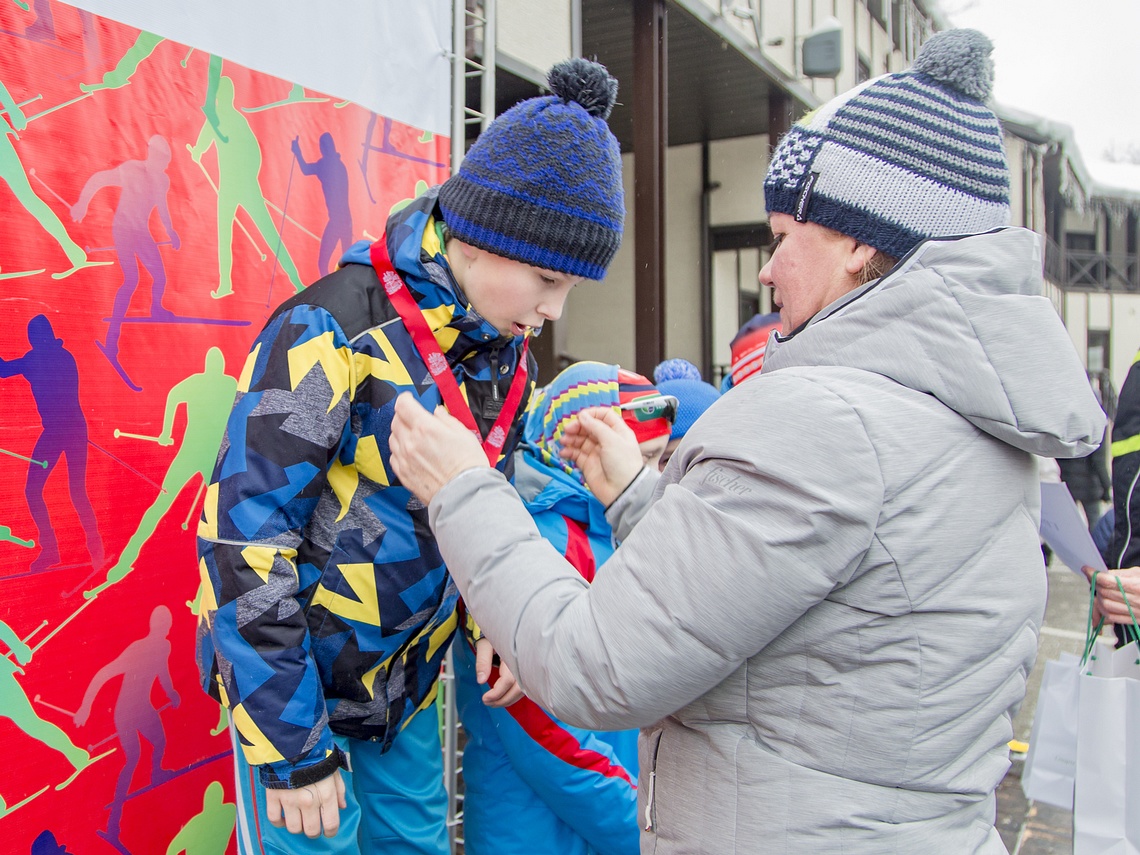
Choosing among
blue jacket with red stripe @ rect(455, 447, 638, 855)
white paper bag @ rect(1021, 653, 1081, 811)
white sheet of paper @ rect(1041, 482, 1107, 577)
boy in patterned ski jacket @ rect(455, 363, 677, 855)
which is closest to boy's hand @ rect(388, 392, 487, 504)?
boy in patterned ski jacket @ rect(455, 363, 677, 855)

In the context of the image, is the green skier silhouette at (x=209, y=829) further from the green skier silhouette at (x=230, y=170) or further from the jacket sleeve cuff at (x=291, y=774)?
the green skier silhouette at (x=230, y=170)

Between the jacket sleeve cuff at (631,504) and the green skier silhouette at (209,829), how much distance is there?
107 centimetres

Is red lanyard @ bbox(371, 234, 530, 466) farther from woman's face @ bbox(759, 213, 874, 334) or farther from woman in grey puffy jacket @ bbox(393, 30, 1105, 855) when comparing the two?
woman's face @ bbox(759, 213, 874, 334)

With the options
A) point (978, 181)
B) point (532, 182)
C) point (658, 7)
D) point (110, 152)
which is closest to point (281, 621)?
point (532, 182)

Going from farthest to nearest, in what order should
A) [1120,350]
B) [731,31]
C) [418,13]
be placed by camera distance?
[1120,350] → [731,31] → [418,13]

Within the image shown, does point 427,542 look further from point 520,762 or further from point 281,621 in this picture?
point 520,762

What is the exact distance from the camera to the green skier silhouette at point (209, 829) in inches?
72.4

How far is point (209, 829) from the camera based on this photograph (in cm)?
190

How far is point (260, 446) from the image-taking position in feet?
4.52

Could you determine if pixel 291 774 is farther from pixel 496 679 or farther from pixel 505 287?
pixel 505 287

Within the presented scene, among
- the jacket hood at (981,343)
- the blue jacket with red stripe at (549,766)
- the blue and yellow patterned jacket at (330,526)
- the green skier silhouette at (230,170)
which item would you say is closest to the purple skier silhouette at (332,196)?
the green skier silhouette at (230,170)

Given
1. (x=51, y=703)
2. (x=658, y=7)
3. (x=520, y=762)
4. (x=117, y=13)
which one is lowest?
(x=520, y=762)

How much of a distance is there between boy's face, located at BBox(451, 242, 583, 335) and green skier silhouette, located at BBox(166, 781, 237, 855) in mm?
1220

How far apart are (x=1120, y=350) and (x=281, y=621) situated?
2430 cm
